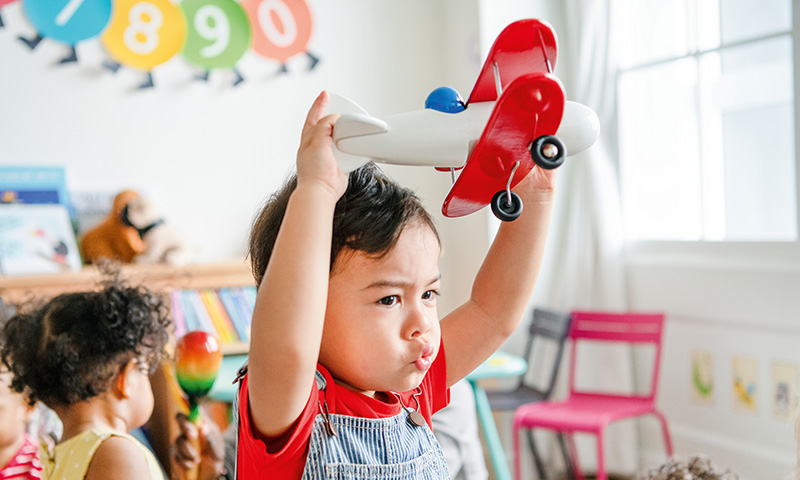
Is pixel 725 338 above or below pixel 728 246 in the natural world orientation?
below

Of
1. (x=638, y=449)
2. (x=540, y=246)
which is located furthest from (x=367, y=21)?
(x=540, y=246)

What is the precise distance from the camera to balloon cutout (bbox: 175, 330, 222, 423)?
42.2 inches

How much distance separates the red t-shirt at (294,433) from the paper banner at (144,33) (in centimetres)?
226

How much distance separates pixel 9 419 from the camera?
1.29 meters

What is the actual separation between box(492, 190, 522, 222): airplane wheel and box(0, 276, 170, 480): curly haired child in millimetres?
712

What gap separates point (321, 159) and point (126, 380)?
0.70 metres

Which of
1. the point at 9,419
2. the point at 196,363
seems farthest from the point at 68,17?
the point at 196,363

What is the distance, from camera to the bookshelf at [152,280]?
87.3 inches

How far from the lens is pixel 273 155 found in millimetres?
2990

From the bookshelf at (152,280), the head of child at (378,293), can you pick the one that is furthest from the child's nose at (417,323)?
the bookshelf at (152,280)

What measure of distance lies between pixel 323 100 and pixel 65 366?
27.5 inches

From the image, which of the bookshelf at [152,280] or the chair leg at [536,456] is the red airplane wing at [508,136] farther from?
the chair leg at [536,456]

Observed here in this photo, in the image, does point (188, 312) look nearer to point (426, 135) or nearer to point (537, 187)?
point (537, 187)

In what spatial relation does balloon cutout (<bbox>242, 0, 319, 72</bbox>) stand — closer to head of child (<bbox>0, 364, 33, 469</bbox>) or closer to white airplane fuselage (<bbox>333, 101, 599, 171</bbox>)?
head of child (<bbox>0, 364, 33, 469</bbox>)
